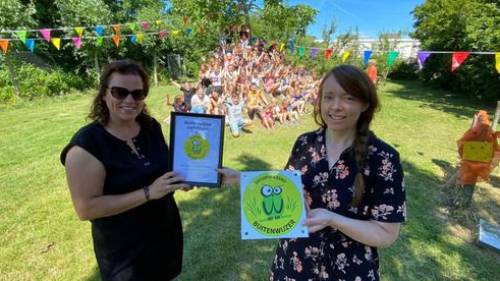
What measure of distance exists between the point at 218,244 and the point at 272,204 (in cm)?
246

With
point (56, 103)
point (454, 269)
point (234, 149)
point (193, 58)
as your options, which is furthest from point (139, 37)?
point (454, 269)

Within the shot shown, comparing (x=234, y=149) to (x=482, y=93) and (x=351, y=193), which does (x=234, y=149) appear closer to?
(x=351, y=193)

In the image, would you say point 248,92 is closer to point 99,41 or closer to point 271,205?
point 99,41

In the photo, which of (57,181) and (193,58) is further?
(193,58)

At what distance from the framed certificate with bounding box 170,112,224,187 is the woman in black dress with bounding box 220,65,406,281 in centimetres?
44

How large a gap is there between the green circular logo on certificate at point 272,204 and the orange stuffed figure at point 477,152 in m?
4.10

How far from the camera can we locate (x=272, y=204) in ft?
4.83

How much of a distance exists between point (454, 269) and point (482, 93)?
14.1m

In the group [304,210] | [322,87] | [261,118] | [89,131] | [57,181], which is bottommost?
[57,181]

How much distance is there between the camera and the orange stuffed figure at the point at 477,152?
4.43 metres

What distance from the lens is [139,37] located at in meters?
15.5

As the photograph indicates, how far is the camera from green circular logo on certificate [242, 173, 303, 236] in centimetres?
144

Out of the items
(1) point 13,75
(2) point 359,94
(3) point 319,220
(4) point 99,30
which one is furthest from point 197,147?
(4) point 99,30

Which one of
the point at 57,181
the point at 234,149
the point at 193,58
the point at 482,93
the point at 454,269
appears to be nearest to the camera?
the point at 454,269
